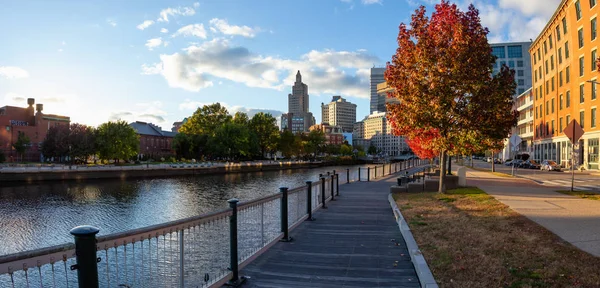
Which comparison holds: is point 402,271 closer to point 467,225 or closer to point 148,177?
point 467,225

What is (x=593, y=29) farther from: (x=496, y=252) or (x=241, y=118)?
(x=241, y=118)

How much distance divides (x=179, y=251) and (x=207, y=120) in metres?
89.9

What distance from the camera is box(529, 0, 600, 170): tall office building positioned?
→ 43125mm

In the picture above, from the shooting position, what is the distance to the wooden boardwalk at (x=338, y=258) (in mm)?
7043

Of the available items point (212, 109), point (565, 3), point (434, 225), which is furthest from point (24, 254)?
point (212, 109)

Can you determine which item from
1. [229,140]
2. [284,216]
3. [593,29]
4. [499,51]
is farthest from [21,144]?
[499,51]

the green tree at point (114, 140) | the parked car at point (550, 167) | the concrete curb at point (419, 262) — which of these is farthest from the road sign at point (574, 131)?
the green tree at point (114, 140)

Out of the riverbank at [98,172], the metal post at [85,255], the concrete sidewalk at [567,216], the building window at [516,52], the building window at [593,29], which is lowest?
the riverbank at [98,172]

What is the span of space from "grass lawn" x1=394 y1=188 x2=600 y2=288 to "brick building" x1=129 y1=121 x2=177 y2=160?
104 metres

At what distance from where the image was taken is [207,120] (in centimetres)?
9325

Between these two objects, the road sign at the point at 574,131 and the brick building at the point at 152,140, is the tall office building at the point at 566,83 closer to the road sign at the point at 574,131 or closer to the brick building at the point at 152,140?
the road sign at the point at 574,131

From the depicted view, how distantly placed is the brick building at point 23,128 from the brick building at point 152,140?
24.5 meters

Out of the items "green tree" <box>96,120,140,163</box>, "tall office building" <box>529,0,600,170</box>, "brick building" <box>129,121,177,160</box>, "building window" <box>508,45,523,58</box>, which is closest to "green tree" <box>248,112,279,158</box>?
"brick building" <box>129,121,177,160</box>

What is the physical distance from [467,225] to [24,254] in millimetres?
9979
